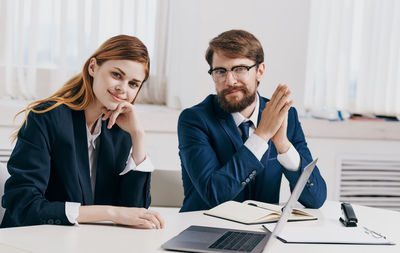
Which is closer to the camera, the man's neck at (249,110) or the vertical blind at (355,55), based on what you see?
the man's neck at (249,110)

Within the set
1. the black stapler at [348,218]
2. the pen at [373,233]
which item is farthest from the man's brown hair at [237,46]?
the pen at [373,233]

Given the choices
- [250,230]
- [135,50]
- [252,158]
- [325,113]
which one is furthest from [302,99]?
[250,230]

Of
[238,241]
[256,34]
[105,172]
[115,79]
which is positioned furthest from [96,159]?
A: [256,34]

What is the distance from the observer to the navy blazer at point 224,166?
195 cm

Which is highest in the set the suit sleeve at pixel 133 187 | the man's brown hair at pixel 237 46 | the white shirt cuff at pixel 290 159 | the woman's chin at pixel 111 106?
the man's brown hair at pixel 237 46

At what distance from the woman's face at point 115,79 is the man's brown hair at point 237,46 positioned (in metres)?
0.44

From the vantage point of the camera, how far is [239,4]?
312cm

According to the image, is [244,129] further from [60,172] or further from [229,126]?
[60,172]

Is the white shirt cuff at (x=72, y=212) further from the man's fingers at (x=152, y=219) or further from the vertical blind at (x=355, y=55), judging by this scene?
the vertical blind at (x=355, y=55)

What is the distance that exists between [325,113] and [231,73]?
1.33m

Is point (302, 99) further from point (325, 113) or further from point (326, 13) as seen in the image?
point (326, 13)

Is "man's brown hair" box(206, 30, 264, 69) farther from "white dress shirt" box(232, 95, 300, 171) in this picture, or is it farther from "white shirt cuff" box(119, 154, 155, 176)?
"white shirt cuff" box(119, 154, 155, 176)

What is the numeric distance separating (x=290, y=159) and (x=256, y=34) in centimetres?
130

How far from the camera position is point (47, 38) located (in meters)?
3.26
